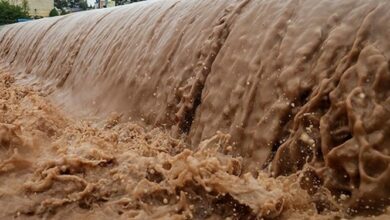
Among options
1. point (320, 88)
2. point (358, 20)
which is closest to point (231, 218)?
point (320, 88)

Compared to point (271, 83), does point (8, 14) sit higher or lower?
lower

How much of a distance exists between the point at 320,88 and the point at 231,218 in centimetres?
79

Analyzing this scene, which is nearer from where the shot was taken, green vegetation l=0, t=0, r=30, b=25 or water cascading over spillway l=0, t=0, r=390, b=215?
water cascading over spillway l=0, t=0, r=390, b=215

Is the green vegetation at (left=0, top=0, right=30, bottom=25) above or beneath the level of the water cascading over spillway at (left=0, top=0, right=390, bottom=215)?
beneath

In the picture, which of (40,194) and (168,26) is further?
(168,26)

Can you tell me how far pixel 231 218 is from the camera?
2.23 meters

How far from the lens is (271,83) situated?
2.94m

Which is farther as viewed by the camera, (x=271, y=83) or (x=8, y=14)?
(x=8, y=14)

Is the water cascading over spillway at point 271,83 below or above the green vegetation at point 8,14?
above

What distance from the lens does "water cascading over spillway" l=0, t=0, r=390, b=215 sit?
91.0 inches

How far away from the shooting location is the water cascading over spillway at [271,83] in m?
2.31

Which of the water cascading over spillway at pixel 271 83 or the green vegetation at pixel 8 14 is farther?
the green vegetation at pixel 8 14

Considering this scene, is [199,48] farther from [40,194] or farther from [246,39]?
[40,194]

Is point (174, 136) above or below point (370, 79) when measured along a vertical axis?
below
